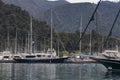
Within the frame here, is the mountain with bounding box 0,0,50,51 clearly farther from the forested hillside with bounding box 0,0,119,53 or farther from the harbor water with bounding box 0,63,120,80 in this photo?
the harbor water with bounding box 0,63,120,80

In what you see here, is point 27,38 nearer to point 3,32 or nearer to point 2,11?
point 3,32

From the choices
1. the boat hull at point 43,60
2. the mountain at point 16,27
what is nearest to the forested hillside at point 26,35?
the mountain at point 16,27

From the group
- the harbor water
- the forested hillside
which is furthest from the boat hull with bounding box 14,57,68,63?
the harbor water

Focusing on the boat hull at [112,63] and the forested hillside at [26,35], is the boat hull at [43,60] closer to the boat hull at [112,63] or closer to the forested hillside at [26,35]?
the forested hillside at [26,35]

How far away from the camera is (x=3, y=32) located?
17325 centimetres

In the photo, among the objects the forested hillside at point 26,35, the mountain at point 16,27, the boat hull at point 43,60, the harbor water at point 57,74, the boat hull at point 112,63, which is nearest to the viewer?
the harbor water at point 57,74

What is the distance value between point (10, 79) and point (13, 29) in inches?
4793

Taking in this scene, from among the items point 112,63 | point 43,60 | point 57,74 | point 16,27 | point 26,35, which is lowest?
point 57,74

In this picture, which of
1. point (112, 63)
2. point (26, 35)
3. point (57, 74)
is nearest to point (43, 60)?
point (26, 35)

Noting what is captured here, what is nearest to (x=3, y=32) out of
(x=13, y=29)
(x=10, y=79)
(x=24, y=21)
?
(x=13, y=29)

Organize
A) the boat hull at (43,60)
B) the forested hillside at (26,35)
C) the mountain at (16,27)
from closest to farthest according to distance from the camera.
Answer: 1. the boat hull at (43,60)
2. the forested hillside at (26,35)
3. the mountain at (16,27)

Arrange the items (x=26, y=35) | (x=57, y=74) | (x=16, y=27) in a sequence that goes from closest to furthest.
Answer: (x=57, y=74) < (x=26, y=35) < (x=16, y=27)

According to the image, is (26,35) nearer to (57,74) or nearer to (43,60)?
(43,60)

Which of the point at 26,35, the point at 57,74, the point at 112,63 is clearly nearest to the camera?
the point at 57,74
